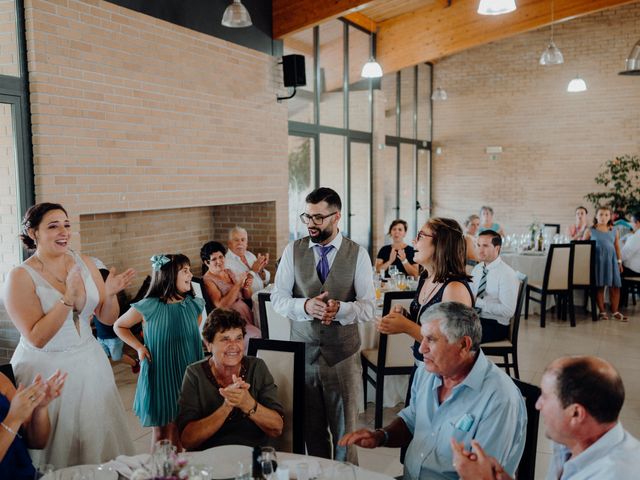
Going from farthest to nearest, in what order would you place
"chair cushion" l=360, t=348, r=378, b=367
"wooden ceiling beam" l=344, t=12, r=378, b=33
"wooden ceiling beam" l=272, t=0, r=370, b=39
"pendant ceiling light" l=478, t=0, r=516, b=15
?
1. "wooden ceiling beam" l=344, t=12, r=378, b=33
2. "wooden ceiling beam" l=272, t=0, r=370, b=39
3. "pendant ceiling light" l=478, t=0, r=516, b=15
4. "chair cushion" l=360, t=348, r=378, b=367

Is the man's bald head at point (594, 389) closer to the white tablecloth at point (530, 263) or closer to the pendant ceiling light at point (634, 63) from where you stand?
the pendant ceiling light at point (634, 63)

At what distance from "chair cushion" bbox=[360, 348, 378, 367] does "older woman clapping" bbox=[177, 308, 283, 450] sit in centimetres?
194

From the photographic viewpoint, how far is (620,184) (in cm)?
1089

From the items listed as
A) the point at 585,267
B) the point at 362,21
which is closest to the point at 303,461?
the point at 585,267

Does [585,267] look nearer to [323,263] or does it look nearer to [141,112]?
[323,263]

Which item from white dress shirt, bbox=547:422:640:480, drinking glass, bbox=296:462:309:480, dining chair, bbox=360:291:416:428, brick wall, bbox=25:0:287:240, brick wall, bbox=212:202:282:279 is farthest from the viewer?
brick wall, bbox=212:202:282:279

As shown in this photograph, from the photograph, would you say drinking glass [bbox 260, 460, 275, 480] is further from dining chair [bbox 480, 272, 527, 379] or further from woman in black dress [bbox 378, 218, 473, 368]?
dining chair [bbox 480, 272, 527, 379]

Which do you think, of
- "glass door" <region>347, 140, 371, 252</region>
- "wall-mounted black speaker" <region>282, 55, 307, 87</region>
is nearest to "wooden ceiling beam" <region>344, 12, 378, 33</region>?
"glass door" <region>347, 140, 371, 252</region>

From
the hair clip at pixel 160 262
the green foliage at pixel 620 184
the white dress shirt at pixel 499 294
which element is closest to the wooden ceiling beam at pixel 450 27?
the green foliage at pixel 620 184

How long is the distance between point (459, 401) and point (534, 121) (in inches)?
450

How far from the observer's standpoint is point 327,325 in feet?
10.4

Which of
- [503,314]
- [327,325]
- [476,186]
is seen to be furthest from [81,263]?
[476,186]

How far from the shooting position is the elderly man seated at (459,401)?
217 cm

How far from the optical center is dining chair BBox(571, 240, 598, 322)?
750 cm
